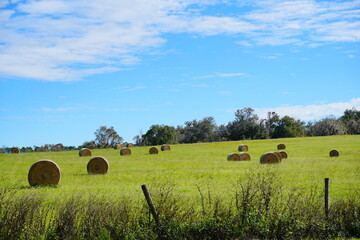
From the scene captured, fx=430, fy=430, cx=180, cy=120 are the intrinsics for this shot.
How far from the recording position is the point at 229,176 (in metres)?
24.3

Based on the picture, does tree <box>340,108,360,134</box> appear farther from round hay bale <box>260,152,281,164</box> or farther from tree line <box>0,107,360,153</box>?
round hay bale <box>260,152,281,164</box>

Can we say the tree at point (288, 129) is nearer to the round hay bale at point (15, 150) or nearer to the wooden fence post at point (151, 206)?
the round hay bale at point (15, 150)

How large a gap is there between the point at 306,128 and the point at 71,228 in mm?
126975

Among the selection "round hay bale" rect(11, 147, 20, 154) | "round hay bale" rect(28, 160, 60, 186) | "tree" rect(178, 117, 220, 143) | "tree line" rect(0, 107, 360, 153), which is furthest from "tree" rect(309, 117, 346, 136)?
"round hay bale" rect(28, 160, 60, 186)

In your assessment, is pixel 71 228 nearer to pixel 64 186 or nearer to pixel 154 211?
pixel 154 211

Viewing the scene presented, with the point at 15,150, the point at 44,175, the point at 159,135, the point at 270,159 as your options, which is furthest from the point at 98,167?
the point at 159,135

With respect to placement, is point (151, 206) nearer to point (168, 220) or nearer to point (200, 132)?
point (168, 220)

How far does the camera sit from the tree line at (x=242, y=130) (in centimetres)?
10931

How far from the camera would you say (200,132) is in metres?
132

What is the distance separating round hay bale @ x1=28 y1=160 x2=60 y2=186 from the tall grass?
35.7 feet

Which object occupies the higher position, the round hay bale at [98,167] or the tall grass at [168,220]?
the round hay bale at [98,167]

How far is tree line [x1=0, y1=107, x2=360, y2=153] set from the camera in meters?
109

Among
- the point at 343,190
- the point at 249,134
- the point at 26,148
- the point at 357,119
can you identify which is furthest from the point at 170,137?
the point at 343,190

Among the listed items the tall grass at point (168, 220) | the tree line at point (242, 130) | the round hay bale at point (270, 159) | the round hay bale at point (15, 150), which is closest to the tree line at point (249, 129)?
the tree line at point (242, 130)
